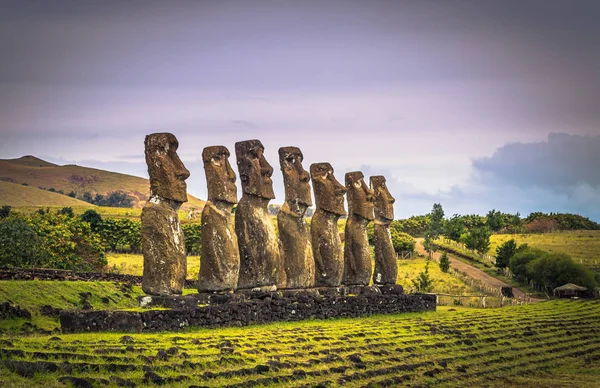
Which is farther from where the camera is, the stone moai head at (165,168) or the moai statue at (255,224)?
the moai statue at (255,224)

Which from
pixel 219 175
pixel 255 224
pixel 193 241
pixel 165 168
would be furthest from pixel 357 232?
pixel 193 241

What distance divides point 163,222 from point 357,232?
37.9ft

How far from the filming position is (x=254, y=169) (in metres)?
25.9

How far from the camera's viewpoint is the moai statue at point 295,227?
2745 centimetres

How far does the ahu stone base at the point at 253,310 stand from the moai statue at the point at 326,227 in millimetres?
732

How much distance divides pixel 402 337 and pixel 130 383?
37.8 ft

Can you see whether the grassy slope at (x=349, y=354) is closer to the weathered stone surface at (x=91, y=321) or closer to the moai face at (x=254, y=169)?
the weathered stone surface at (x=91, y=321)

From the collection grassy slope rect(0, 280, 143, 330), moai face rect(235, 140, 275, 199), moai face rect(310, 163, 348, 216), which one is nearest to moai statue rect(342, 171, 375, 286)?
moai face rect(310, 163, 348, 216)

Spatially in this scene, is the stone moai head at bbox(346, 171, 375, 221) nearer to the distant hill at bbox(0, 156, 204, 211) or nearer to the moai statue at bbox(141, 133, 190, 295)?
the moai statue at bbox(141, 133, 190, 295)

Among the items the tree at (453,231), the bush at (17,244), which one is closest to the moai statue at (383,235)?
the bush at (17,244)

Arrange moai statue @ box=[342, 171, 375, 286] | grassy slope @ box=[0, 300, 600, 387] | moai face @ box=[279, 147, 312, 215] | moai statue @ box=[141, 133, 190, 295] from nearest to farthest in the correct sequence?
grassy slope @ box=[0, 300, 600, 387] < moai statue @ box=[141, 133, 190, 295] < moai face @ box=[279, 147, 312, 215] < moai statue @ box=[342, 171, 375, 286]

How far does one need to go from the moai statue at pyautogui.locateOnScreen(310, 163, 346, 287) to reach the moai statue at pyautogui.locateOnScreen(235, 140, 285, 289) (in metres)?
3.23

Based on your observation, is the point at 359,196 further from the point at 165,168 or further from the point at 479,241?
the point at 479,241

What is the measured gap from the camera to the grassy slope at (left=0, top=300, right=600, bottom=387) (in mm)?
15312
